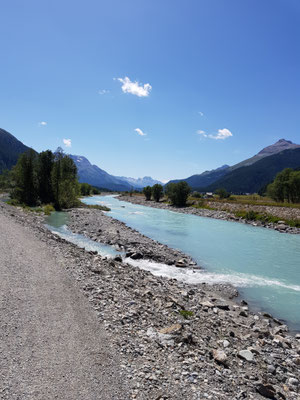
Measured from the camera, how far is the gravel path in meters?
5.30

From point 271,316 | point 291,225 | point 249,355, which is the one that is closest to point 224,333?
point 249,355

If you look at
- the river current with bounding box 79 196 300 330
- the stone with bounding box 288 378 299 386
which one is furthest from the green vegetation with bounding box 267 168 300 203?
the stone with bounding box 288 378 299 386

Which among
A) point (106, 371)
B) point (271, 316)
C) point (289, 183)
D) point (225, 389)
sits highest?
point (289, 183)

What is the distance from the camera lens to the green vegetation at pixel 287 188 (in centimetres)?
7756

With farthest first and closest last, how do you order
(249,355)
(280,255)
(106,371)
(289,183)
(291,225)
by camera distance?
(289,183) < (291,225) < (280,255) < (249,355) < (106,371)

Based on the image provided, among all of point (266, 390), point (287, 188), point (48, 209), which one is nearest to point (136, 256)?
point (266, 390)

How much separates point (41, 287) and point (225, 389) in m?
7.84

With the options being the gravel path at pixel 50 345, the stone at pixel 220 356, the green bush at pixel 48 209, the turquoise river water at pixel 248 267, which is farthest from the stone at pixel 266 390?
the green bush at pixel 48 209

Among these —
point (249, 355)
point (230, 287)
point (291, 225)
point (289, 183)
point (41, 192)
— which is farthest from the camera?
point (289, 183)

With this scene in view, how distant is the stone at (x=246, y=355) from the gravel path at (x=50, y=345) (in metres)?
4.69

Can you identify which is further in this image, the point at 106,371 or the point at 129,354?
the point at 129,354

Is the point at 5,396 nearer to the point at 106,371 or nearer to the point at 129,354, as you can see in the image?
the point at 106,371

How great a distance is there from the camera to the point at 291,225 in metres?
50.5

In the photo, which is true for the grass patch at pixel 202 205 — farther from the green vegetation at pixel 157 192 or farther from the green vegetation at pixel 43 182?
the green vegetation at pixel 43 182
